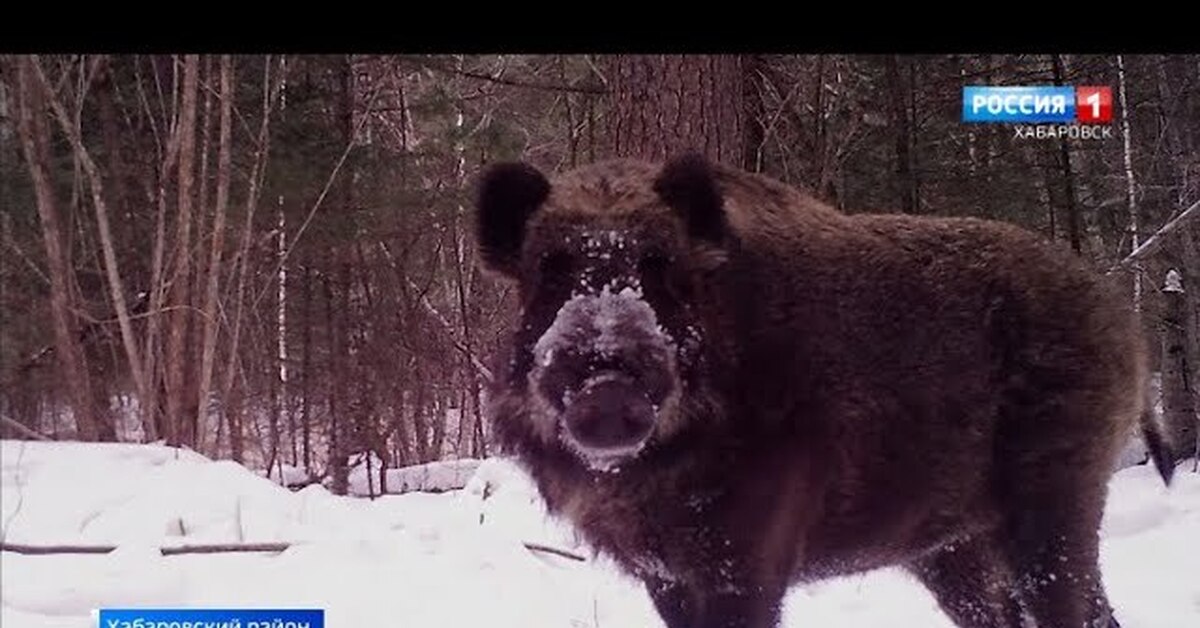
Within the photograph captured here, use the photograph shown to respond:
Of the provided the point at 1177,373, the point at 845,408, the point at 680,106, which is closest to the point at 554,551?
the point at 845,408

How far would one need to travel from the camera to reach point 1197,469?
2658 millimetres

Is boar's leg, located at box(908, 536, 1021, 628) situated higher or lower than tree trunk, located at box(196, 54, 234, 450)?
lower

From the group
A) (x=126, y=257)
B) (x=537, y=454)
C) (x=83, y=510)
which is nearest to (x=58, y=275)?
Result: (x=126, y=257)

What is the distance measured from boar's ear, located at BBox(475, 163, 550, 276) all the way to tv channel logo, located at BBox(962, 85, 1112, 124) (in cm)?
105

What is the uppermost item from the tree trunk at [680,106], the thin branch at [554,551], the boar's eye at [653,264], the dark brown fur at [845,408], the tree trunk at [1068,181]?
the tree trunk at [680,106]

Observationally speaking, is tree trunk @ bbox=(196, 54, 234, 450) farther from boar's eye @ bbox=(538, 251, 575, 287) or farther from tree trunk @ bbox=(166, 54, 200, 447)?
boar's eye @ bbox=(538, 251, 575, 287)

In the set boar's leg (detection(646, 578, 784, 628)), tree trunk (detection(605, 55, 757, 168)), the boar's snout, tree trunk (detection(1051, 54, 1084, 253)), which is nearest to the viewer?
the boar's snout

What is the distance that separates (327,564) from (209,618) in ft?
1.04

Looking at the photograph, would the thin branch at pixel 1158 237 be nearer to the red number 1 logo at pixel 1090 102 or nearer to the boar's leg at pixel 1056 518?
the red number 1 logo at pixel 1090 102

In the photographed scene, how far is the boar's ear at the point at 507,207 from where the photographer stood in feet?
6.47

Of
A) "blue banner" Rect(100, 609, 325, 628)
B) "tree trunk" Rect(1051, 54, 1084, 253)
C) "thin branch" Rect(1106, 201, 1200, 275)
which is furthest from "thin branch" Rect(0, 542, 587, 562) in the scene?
"thin branch" Rect(1106, 201, 1200, 275)

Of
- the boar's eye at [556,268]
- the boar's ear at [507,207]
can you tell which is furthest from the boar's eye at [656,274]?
the boar's ear at [507,207]

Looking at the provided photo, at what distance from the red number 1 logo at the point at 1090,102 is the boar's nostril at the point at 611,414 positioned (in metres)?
1.31

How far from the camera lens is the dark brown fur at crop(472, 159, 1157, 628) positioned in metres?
1.96
